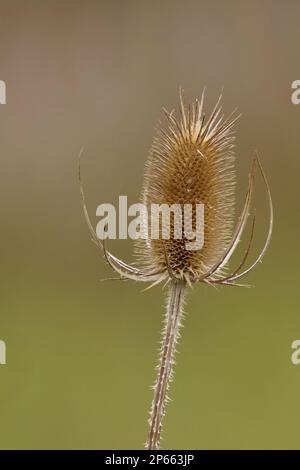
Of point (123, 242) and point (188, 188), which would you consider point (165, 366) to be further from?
point (123, 242)

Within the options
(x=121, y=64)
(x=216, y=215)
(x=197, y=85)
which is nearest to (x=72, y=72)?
(x=121, y=64)

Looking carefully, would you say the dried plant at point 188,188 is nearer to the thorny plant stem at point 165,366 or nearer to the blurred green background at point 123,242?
the thorny plant stem at point 165,366

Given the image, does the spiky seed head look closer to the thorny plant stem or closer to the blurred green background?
the thorny plant stem

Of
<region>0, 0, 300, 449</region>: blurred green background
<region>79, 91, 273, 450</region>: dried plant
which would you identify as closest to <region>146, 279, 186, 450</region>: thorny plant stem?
<region>79, 91, 273, 450</region>: dried plant

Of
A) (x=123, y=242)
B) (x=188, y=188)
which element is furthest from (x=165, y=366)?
(x=123, y=242)

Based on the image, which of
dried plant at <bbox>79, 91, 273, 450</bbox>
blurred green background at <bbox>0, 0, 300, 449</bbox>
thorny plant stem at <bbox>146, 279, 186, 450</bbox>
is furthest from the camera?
blurred green background at <bbox>0, 0, 300, 449</bbox>

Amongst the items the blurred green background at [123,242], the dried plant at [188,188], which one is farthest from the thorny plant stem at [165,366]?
the blurred green background at [123,242]

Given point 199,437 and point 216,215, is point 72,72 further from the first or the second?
point 216,215

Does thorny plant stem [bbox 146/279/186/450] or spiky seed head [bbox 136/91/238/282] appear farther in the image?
spiky seed head [bbox 136/91/238/282]
